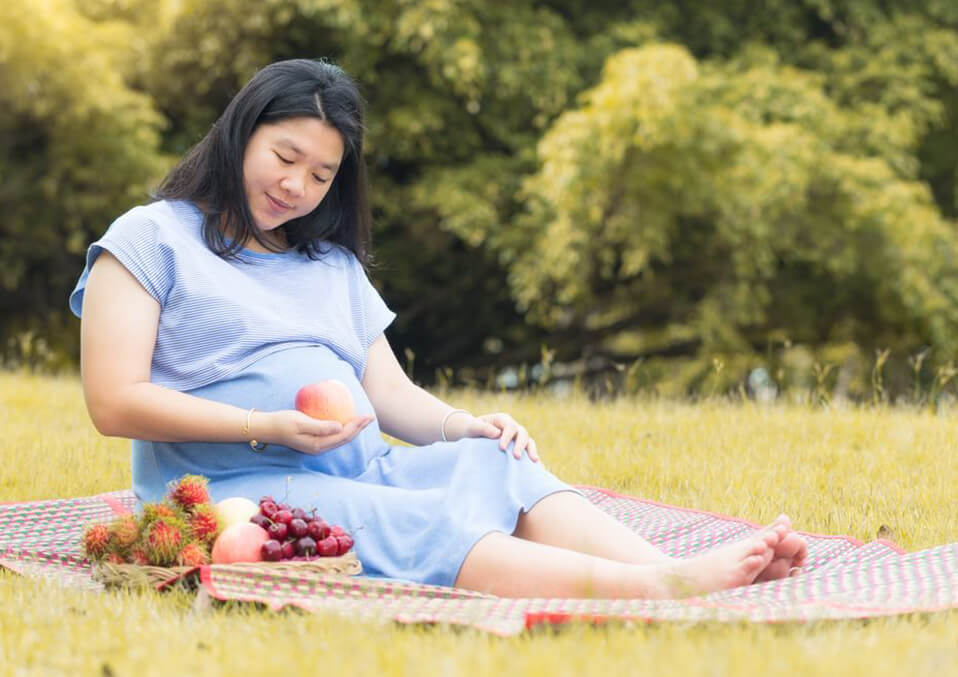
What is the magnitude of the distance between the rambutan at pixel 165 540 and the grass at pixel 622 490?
128 mm

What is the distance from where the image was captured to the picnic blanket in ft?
7.33

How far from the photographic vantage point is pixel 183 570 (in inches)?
102

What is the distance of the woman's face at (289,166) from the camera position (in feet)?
10.2

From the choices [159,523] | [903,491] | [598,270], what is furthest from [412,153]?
[159,523]

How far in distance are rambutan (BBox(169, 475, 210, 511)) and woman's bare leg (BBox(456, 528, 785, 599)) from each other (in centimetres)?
65

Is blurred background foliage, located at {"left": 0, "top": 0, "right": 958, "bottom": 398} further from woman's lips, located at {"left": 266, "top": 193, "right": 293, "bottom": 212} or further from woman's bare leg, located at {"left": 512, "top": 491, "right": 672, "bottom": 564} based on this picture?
woman's bare leg, located at {"left": 512, "top": 491, "right": 672, "bottom": 564}

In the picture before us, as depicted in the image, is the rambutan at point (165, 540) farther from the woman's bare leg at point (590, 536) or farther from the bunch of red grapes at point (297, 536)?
the woman's bare leg at point (590, 536)

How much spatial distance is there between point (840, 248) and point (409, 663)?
29.8ft

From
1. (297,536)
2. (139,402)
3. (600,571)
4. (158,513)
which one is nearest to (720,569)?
(600,571)

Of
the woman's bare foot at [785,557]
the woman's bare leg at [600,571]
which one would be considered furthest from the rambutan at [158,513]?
the woman's bare foot at [785,557]

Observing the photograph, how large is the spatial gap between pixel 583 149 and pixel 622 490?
553 centimetres

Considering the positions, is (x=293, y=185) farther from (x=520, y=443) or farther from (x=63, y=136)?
(x=63, y=136)

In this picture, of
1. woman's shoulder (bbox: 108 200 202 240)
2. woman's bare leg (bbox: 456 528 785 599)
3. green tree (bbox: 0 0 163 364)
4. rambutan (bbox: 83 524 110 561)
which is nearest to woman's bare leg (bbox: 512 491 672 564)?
woman's bare leg (bbox: 456 528 785 599)

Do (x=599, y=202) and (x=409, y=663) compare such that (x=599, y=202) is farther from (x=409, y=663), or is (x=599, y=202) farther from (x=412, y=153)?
(x=409, y=663)
